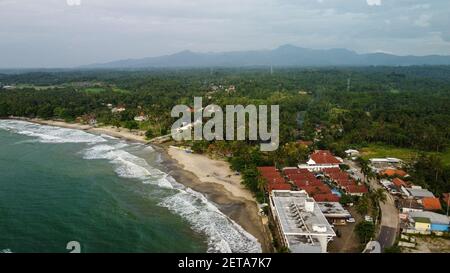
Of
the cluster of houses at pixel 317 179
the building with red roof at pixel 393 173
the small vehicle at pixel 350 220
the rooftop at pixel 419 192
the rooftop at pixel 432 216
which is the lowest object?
the small vehicle at pixel 350 220

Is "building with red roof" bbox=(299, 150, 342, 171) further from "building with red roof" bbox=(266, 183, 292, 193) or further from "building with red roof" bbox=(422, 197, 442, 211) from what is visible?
"building with red roof" bbox=(422, 197, 442, 211)

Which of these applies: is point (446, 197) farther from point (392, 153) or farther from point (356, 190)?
point (392, 153)

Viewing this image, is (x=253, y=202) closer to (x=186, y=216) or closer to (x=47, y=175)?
(x=186, y=216)

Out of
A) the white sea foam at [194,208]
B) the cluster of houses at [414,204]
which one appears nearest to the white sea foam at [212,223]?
the white sea foam at [194,208]

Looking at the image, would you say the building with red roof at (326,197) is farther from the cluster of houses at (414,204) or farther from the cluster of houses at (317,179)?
the cluster of houses at (414,204)

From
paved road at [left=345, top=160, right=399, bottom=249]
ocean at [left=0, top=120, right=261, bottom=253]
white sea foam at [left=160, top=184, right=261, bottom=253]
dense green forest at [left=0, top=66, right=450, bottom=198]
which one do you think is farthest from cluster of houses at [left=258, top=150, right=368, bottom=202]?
ocean at [left=0, top=120, right=261, bottom=253]

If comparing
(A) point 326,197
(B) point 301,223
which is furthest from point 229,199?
(B) point 301,223
